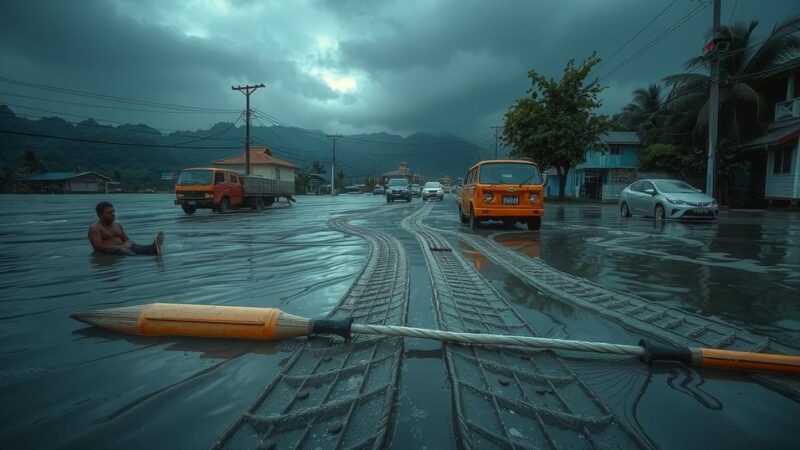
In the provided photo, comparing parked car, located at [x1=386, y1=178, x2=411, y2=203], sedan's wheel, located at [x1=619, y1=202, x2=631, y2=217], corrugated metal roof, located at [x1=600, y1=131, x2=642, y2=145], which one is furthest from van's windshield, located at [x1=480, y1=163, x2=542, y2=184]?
corrugated metal roof, located at [x1=600, y1=131, x2=642, y2=145]

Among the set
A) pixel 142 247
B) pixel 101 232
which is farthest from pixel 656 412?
pixel 101 232

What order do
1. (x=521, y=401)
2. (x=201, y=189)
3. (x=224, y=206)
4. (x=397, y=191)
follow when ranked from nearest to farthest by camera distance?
(x=521, y=401), (x=201, y=189), (x=224, y=206), (x=397, y=191)

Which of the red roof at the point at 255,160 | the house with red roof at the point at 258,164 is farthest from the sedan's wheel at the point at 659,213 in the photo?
the red roof at the point at 255,160

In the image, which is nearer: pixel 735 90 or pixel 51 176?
pixel 735 90

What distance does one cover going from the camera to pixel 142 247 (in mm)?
6441

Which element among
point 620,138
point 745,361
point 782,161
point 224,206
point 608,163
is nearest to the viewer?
point 745,361

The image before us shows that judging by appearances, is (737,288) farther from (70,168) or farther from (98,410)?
(70,168)

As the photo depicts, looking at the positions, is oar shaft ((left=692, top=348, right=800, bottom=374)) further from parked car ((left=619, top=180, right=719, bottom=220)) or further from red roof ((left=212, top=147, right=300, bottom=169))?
red roof ((left=212, top=147, right=300, bottom=169))

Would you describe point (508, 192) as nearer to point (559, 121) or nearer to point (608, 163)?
point (559, 121)

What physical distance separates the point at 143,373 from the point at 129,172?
8066 centimetres

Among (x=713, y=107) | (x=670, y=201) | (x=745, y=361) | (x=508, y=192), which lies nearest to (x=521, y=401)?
(x=745, y=361)

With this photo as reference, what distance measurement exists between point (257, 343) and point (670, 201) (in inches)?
539

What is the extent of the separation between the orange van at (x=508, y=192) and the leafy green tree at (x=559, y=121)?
19130mm

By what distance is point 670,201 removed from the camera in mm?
12367
